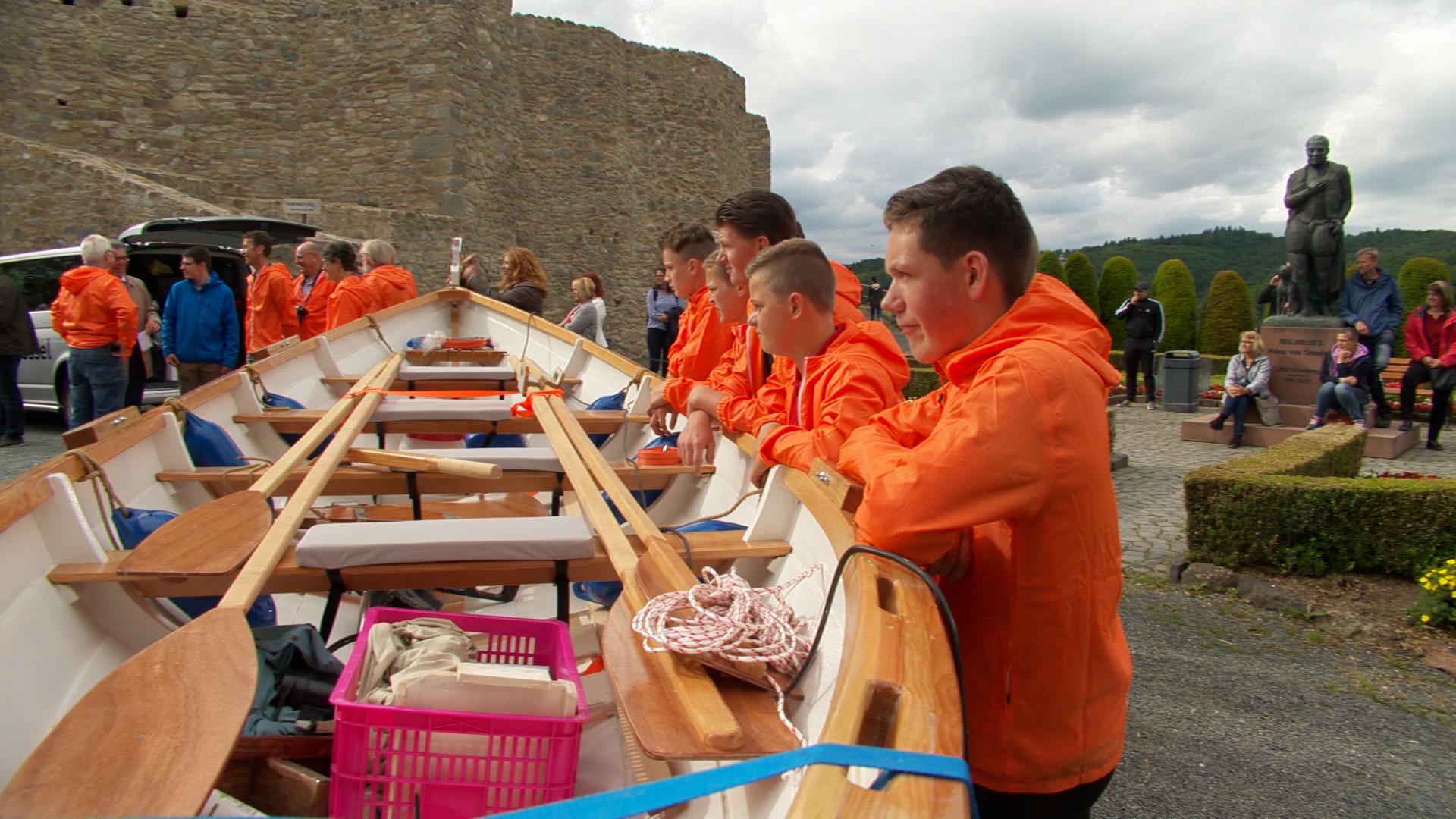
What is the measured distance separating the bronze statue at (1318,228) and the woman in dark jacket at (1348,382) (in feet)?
3.94

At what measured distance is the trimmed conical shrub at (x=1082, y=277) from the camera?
2112cm

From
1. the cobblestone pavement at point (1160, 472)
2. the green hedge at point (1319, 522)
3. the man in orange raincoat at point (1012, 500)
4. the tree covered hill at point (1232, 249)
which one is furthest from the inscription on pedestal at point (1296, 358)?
the tree covered hill at point (1232, 249)

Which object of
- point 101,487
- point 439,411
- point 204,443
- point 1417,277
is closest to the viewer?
point 101,487

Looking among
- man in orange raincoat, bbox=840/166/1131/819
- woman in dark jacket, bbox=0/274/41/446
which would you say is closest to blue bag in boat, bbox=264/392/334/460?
man in orange raincoat, bbox=840/166/1131/819

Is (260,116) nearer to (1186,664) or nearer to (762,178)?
(762,178)

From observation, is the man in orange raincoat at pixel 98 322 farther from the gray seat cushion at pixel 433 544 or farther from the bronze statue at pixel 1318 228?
the bronze statue at pixel 1318 228

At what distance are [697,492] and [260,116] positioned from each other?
17.4m

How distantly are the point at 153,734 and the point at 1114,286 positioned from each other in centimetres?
2280

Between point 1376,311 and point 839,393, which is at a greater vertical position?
point 1376,311

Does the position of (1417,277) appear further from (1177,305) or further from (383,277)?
(383,277)

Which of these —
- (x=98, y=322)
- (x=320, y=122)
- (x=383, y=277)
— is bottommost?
(x=98, y=322)

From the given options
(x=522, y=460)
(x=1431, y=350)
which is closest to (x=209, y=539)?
(x=522, y=460)

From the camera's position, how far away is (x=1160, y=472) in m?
8.14

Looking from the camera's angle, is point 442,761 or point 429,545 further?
point 429,545
